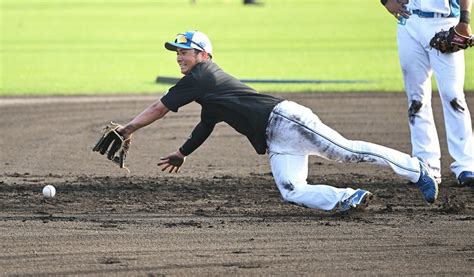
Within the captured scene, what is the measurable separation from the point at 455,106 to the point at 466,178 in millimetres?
723

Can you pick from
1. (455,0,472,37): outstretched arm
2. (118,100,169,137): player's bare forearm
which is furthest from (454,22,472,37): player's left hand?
(118,100,169,137): player's bare forearm

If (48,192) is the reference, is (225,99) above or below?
above

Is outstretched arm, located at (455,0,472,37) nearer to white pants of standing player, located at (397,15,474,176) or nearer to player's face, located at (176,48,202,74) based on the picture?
white pants of standing player, located at (397,15,474,176)

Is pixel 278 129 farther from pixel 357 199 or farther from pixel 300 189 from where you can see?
pixel 357 199

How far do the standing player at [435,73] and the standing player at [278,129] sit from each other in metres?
1.84

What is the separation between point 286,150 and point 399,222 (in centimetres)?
111

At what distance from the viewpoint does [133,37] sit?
121 feet

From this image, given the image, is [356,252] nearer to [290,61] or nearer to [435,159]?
[435,159]

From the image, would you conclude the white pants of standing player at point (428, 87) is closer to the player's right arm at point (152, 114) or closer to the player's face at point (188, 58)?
the player's face at point (188, 58)

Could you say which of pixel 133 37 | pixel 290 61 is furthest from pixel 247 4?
pixel 290 61

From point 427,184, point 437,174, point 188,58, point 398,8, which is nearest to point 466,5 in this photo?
point 398,8

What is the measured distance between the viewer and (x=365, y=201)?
9148mm

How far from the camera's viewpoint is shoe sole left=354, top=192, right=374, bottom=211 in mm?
9117

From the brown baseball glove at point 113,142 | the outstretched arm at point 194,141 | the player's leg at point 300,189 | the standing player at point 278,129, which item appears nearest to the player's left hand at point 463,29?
the standing player at point 278,129
